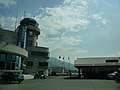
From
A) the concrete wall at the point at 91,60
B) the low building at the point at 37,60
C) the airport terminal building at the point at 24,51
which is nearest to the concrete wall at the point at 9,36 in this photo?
the airport terminal building at the point at 24,51

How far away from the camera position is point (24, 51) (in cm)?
4612

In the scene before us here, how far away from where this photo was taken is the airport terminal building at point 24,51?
4147cm

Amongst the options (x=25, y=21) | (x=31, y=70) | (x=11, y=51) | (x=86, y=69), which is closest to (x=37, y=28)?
(x=25, y=21)

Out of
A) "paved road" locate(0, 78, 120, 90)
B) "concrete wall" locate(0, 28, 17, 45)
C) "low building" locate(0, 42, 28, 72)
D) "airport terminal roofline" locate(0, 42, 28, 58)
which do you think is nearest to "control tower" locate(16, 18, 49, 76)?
"concrete wall" locate(0, 28, 17, 45)

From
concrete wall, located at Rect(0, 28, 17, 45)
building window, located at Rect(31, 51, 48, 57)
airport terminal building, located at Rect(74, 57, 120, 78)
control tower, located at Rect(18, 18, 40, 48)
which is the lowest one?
airport terminal building, located at Rect(74, 57, 120, 78)

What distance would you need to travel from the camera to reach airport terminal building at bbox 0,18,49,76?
41.5m

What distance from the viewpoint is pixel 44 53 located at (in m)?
73.3

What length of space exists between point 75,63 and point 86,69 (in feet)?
11.1

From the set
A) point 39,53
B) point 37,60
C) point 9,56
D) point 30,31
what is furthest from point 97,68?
point 30,31

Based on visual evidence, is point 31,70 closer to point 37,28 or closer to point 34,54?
point 34,54

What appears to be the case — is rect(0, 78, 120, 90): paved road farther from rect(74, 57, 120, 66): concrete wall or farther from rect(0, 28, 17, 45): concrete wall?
rect(0, 28, 17, 45): concrete wall

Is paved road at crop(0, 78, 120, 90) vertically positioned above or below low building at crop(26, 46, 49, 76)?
below

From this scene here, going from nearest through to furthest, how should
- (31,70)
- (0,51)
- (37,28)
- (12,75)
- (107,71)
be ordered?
(12,75) < (0,51) < (107,71) < (31,70) < (37,28)

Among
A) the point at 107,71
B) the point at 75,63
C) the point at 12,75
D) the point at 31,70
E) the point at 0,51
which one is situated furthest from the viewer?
the point at 31,70
